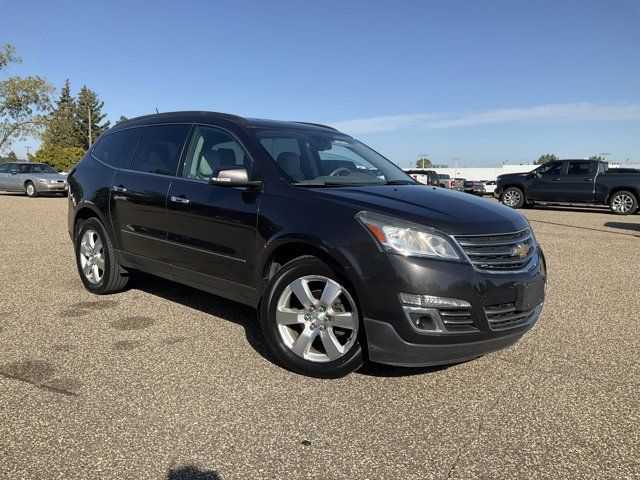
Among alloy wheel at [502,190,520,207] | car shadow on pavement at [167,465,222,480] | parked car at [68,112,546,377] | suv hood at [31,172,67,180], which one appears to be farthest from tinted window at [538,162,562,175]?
suv hood at [31,172,67,180]

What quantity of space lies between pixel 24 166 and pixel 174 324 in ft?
72.6

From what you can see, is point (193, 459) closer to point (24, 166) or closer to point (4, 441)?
point (4, 441)

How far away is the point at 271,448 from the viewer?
2.64m

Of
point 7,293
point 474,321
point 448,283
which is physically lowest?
point 7,293

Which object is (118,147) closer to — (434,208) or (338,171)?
(338,171)

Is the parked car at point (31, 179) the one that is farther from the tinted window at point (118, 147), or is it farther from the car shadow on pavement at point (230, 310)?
the car shadow on pavement at point (230, 310)

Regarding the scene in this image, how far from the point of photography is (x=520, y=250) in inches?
135

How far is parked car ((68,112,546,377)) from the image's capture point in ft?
10.2

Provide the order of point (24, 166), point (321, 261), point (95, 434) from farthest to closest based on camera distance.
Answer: point (24, 166) → point (321, 261) → point (95, 434)

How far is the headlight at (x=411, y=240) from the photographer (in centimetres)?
310

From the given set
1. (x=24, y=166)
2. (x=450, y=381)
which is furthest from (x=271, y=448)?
(x=24, y=166)

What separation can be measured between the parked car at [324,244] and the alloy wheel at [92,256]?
1.61 feet

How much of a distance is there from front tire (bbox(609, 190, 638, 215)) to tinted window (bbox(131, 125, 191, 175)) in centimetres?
1684

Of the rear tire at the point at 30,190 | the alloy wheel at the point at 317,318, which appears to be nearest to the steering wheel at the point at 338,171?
the alloy wheel at the point at 317,318
